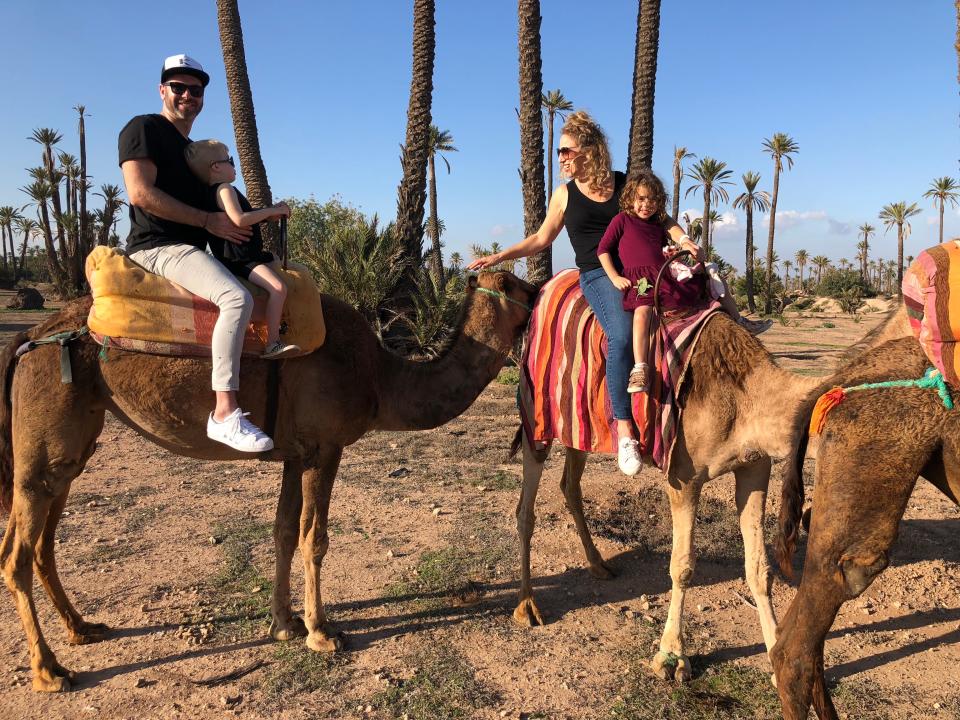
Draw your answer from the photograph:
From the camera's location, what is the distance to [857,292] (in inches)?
1484

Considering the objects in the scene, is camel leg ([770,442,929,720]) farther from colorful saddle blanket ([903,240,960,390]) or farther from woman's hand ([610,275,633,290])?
woman's hand ([610,275,633,290])

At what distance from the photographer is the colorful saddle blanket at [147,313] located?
3566 mm

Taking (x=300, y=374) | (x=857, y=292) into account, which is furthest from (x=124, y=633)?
(x=857, y=292)

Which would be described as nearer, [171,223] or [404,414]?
[171,223]

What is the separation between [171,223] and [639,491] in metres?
4.67

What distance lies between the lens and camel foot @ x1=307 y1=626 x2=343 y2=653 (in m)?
3.95

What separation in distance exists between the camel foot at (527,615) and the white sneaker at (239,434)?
196 centimetres

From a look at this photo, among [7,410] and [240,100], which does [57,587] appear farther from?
[240,100]

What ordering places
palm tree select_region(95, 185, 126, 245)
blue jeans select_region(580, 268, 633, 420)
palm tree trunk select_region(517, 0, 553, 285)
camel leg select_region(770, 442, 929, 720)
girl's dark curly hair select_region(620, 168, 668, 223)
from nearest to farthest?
camel leg select_region(770, 442, 929, 720), blue jeans select_region(580, 268, 633, 420), girl's dark curly hair select_region(620, 168, 668, 223), palm tree trunk select_region(517, 0, 553, 285), palm tree select_region(95, 185, 126, 245)

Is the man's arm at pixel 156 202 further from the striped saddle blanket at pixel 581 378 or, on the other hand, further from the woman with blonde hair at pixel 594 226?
the striped saddle blanket at pixel 581 378

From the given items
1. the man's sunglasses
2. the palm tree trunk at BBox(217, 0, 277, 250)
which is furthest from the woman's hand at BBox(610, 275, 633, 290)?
the palm tree trunk at BBox(217, 0, 277, 250)

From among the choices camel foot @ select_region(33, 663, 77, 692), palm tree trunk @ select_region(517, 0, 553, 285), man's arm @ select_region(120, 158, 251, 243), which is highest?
palm tree trunk @ select_region(517, 0, 553, 285)

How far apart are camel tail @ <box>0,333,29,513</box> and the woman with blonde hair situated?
2721mm

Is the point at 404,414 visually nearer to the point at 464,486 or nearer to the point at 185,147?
the point at 185,147
